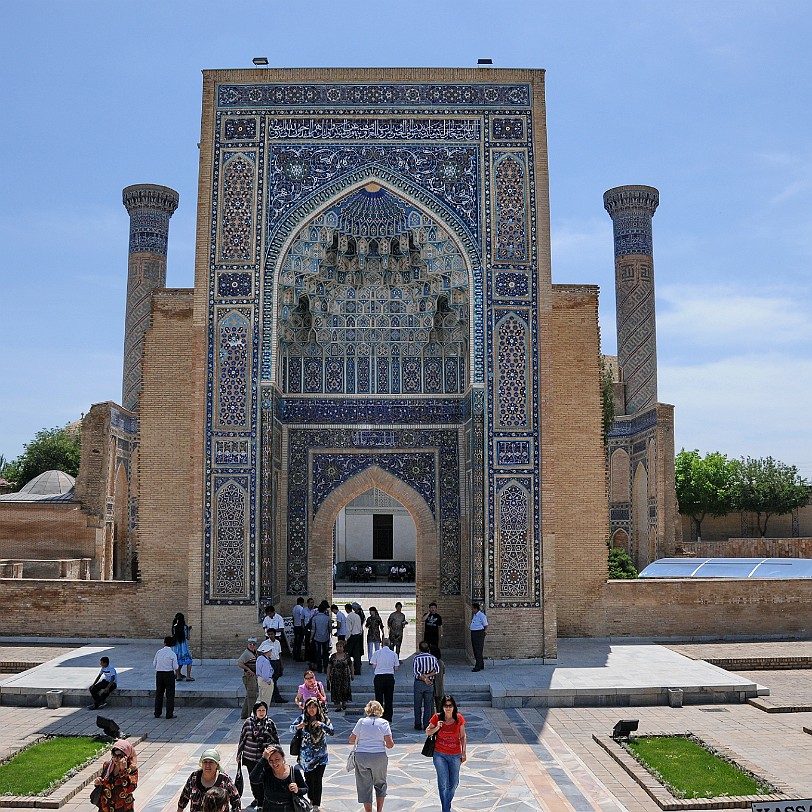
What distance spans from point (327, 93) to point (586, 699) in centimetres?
706

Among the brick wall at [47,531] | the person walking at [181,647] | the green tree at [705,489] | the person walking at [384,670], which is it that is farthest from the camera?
the green tree at [705,489]

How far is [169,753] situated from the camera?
6258mm

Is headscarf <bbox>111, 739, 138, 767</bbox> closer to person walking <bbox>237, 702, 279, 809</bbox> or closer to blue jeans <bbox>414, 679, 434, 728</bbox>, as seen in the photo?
person walking <bbox>237, 702, 279, 809</bbox>

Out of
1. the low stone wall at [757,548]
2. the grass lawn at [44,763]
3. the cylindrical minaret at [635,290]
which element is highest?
the cylindrical minaret at [635,290]

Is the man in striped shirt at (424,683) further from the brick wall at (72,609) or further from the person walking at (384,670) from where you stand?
the brick wall at (72,609)

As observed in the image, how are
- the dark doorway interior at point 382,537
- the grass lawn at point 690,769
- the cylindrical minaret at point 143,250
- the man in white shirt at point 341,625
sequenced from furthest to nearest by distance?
the dark doorway interior at point 382,537 → the cylindrical minaret at point 143,250 → the man in white shirt at point 341,625 → the grass lawn at point 690,769

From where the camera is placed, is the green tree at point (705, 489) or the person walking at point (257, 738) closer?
the person walking at point (257, 738)

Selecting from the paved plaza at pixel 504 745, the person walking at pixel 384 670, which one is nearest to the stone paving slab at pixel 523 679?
the paved plaza at pixel 504 745

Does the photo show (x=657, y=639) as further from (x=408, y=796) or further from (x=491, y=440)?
(x=408, y=796)

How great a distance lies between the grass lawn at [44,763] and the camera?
5.37m

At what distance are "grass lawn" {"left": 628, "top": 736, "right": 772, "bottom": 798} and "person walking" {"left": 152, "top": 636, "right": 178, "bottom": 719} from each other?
3.69 m

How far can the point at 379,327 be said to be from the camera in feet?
35.7

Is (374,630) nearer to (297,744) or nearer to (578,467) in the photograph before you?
(578,467)

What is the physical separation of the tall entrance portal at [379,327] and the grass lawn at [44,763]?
9.56ft
